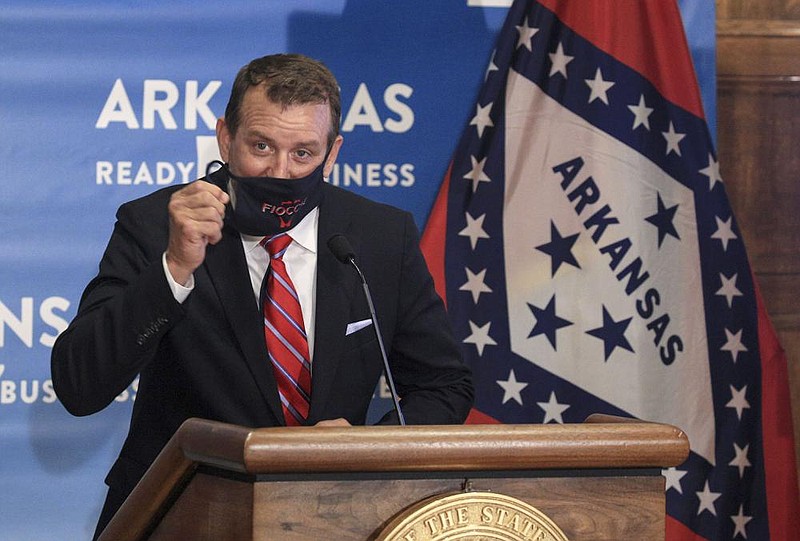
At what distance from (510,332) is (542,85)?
756 millimetres

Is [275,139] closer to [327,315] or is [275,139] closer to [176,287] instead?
[327,315]

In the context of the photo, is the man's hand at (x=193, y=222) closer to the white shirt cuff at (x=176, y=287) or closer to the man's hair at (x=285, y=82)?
the white shirt cuff at (x=176, y=287)

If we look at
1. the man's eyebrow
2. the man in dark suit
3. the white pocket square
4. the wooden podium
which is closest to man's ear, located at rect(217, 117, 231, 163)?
the man in dark suit

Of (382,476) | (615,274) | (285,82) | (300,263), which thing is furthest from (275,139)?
(615,274)

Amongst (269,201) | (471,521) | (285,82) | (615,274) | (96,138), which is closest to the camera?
(471,521)

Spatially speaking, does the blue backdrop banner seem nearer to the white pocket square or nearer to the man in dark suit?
the man in dark suit

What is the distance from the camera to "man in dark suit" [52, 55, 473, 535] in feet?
6.61

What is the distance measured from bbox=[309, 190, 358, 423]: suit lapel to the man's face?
0.52 ft

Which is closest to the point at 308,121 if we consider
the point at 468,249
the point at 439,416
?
the point at 439,416

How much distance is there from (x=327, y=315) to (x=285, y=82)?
1.46 feet

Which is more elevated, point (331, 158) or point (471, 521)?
point (331, 158)

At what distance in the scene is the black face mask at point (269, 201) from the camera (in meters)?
2.01

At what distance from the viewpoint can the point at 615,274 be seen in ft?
11.1

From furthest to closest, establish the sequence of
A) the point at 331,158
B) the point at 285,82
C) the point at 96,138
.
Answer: the point at 96,138 < the point at 331,158 < the point at 285,82
